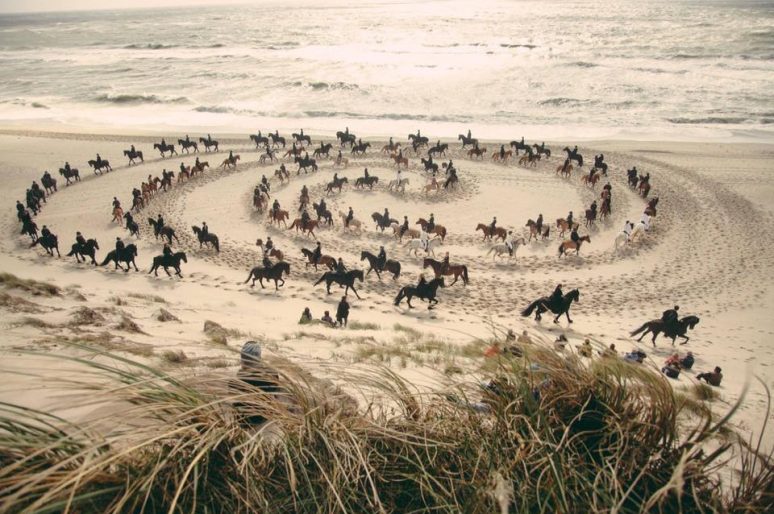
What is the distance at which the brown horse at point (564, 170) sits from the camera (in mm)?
25312

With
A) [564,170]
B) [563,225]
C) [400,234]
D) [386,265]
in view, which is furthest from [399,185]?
[564,170]

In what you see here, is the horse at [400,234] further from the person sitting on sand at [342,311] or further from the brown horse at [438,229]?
the person sitting on sand at [342,311]

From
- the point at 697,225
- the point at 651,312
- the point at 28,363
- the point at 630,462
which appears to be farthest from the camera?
the point at 697,225

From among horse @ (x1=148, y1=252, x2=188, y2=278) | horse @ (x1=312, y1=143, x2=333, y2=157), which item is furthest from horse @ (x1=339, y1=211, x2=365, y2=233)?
horse @ (x1=312, y1=143, x2=333, y2=157)

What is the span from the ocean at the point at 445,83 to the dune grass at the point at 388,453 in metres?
35.6

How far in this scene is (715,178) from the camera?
25281 mm

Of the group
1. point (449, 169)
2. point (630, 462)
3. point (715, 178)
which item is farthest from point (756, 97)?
point (630, 462)

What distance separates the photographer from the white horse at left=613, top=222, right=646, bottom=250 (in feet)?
58.9

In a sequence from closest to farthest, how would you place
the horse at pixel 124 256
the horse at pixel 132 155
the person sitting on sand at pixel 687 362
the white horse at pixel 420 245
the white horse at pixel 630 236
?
the person sitting on sand at pixel 687 362 → the horse at pixel 124 256 → the white horse at pixel 420 245 → the white horse at pixel 630 236 → the horse at pixel 132 155

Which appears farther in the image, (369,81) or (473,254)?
(369,81)

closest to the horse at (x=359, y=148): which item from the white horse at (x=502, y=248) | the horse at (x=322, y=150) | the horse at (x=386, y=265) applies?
the horse at (x=322, y=150)

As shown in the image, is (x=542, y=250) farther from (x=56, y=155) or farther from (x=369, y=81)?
(x=369, y=81)

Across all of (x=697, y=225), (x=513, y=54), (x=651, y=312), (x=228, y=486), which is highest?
(x=513, y=54)

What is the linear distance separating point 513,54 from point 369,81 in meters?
28.0
